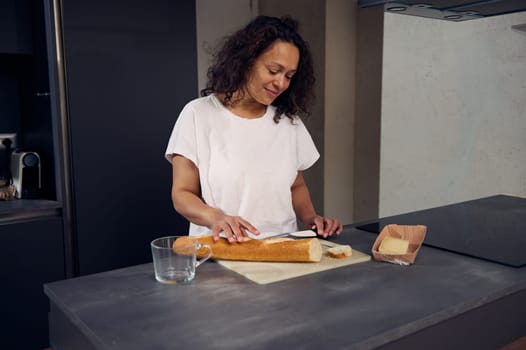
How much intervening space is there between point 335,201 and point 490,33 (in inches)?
78.5

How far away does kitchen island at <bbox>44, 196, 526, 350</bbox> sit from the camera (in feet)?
3.05

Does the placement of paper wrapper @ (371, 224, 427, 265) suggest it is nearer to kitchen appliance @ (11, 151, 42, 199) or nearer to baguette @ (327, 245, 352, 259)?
baguette @ (327, 245, 352, 259)

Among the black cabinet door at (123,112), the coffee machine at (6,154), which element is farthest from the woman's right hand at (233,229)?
the coffee machine at (6,154)

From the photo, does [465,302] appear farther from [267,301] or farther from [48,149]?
[48,149]

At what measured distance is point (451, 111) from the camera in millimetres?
4395

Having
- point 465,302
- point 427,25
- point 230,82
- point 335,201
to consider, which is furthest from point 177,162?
point 427,25

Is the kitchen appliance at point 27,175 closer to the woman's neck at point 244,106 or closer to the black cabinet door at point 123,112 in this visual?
the black cabinet door at point 123,112

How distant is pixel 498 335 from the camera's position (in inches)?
48.8

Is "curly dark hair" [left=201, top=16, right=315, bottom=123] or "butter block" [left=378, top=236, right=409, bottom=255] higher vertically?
"curly dark hair" [left=201, top=16, right=315, bottom=123]

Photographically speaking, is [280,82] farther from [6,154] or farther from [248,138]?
[6,154]

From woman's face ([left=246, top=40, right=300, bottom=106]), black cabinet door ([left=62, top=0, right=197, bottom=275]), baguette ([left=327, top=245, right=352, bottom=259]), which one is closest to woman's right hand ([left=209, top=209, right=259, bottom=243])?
baguette ([left=327, top=245, right=352, bottom=259])

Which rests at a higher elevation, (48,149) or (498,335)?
(48,149)

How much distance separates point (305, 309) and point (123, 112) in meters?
1.79

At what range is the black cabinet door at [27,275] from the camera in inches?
92.0
